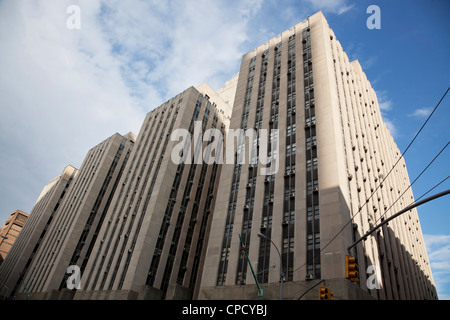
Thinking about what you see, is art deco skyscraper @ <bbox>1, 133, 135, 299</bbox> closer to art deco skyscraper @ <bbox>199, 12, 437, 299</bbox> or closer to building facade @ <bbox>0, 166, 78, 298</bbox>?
building facade @ <bbox>0, 166, 78, 298</bbox>

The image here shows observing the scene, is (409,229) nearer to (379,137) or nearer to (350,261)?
(379,137)

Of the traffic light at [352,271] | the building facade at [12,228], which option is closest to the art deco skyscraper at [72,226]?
the traffic light at [352,271]

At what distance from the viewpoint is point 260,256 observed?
3569 cm

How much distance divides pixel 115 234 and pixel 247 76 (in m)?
39.3

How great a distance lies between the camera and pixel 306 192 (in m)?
36.6

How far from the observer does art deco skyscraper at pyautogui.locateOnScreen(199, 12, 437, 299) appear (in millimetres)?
32344

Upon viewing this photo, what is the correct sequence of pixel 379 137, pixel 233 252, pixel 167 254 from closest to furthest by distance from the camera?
pixel 233 252 < pixel 167 254 < pixel 379 137

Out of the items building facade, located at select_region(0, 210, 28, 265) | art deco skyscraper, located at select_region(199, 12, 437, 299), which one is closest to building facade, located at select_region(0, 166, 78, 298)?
art deco skyscraper, located at select_region(199, 12, 437, 299)

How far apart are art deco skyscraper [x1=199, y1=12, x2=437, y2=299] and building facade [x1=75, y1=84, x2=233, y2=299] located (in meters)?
12.4

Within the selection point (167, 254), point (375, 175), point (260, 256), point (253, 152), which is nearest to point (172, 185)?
point (167, 254)
